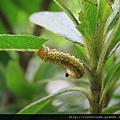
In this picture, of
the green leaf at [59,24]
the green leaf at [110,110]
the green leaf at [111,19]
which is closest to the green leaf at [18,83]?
the green leaf at [59,24]

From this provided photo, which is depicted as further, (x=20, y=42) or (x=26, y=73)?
(x=26, y=73)

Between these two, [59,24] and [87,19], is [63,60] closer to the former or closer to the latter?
[87,19]

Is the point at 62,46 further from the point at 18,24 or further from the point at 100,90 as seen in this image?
the point at 100,90

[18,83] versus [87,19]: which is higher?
[87,19]

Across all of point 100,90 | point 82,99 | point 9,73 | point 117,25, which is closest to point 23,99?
point 9,73

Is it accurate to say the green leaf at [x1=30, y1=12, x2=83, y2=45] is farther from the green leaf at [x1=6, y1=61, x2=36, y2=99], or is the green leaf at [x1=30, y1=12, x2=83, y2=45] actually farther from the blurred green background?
the green leaf at [x1=6, y1=61, x2=36, y2=99]

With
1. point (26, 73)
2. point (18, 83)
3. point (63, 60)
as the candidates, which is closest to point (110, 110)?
point (63, 60)

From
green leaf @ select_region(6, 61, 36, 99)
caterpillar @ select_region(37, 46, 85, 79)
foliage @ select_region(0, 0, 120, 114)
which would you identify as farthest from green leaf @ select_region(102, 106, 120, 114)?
green leaf @ select_region(6, 61, 36, 99)
